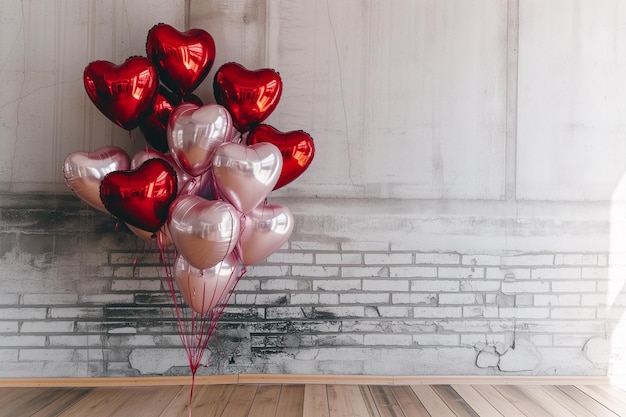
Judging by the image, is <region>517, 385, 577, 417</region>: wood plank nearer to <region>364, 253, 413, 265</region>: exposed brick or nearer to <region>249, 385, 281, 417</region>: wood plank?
<region>364, 253, 413, 265</region>: exposed brick

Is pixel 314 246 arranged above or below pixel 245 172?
below

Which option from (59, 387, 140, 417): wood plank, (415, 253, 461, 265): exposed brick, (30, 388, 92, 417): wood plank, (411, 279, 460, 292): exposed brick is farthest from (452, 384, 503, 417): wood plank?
(30, 388, 92, 417): wood plank

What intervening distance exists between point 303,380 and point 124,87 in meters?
1.51

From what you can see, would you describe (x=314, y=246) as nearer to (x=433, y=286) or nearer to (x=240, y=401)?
(x=433, y=286)

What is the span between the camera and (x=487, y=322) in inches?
93.7

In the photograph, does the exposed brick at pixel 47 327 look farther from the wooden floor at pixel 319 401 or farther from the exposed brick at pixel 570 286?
the exposed brick at pixel 570 286

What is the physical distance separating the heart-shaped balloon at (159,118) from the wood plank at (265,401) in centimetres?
117

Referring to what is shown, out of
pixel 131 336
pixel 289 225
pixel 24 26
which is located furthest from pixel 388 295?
pixel 24 26

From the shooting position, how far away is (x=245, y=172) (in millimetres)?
1680

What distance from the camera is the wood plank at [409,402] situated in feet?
6.62

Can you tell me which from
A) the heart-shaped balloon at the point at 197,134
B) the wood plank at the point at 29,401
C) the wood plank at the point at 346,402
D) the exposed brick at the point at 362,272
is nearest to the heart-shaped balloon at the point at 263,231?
the heart-shaped balloon at the point at 197,134

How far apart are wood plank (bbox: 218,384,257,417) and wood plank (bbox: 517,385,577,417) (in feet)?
4.15

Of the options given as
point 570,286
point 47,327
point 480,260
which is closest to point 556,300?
point 570,286

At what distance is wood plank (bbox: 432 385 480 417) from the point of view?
6.66 ft
